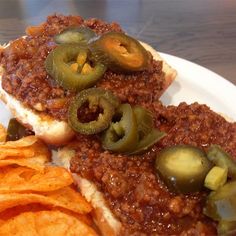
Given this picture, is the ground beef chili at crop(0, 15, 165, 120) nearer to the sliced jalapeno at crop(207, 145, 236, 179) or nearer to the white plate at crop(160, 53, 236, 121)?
the white plate at crop(160, 53, 236, 121)

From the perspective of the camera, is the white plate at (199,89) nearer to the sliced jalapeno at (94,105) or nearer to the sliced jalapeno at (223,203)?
the sliced jalapeno at (94,105)

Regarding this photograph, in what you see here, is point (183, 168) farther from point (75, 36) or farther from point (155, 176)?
point (75, 36)

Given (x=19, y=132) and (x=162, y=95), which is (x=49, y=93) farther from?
(x=162, y=95)

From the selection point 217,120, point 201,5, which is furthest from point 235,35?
point 217,120

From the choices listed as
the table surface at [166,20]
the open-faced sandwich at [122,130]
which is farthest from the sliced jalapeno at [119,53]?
the table surface at [166,20]

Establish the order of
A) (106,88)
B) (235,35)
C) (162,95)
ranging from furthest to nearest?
(235,35) → (162,95) → (106,88)

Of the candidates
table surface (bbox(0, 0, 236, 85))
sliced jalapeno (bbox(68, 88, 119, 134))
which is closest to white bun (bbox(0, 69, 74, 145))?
sliced jalapeno (bbox(68, 88, 119, 134))

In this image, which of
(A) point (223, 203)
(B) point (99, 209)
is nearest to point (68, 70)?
(B) point (99, 209)
